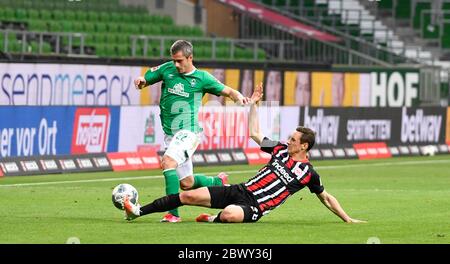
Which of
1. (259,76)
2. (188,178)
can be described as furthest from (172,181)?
(259,76)

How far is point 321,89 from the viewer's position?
37844 millimetres

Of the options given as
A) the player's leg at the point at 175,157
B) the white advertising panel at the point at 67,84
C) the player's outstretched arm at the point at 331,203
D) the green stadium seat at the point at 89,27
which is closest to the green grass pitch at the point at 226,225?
the player's outstretched arm at the point at 331,203

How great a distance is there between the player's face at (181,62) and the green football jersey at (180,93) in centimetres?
13

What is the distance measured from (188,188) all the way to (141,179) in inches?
374

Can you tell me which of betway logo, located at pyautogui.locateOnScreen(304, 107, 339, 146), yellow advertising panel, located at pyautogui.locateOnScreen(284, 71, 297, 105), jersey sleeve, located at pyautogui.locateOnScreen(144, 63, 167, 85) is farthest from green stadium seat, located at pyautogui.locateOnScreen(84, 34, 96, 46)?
jersey sleeve, located at pyautogui.locateOnScreen(144, 63, 167, 85)

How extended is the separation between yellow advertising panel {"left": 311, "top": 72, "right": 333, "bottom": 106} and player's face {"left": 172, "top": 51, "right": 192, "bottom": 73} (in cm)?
2079

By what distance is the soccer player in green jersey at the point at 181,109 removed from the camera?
656 inches

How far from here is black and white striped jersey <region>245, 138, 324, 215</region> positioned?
1622 centimetres

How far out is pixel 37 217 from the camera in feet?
56.4

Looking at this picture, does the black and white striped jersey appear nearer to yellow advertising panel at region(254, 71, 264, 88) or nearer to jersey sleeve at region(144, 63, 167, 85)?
jersey sleeve at region(144, 63, 167, 85)

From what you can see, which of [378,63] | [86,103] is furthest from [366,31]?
[86,103]

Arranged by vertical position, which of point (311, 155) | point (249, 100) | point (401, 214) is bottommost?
point (311, 155)

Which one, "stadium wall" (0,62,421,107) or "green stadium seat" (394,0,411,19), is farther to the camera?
"green stadium seat" (394,0,411,19)
